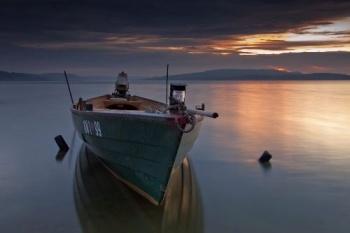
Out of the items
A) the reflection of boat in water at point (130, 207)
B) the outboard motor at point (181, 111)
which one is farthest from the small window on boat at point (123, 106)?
the outboard motor at point (181, 111)

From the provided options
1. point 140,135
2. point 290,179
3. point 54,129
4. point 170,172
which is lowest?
point 54,129

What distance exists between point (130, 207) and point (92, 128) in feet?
10.7

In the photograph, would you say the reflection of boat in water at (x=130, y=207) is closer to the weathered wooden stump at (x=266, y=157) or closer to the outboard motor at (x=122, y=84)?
the weathered wooden stump at (x=266, y=157)

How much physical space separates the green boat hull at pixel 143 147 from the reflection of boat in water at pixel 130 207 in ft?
1.17

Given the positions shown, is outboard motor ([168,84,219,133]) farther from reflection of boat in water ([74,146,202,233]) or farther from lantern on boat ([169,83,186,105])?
reflection of boat in water ([74,146,202,233])

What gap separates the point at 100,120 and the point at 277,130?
47.0ft

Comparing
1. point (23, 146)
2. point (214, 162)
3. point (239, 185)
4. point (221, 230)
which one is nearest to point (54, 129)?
point (23, 146)

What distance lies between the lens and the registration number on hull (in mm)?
11659

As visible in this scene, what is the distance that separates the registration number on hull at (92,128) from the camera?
1166 cm

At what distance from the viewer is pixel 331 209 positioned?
32.0 feet

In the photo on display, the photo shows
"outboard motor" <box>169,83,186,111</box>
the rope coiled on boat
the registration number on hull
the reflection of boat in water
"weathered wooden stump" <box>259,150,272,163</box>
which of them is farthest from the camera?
"weathered wooden stump" <box>259,150,272,163</box>

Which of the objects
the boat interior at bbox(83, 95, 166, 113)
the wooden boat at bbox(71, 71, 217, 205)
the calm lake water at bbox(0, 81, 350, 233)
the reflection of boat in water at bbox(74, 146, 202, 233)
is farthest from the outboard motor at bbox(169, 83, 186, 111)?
the boat interior at bbox(83, 95, 166, 113)

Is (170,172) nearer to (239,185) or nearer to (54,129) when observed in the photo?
(239,185)

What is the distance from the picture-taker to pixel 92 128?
40.3ft
